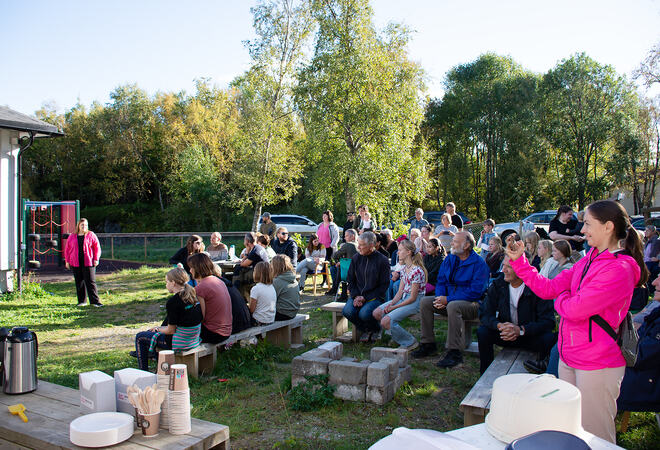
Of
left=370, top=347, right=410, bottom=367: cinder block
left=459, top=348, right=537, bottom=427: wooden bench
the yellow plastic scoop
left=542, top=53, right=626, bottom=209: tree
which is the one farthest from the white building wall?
left=542, top=53, right=626, bottom=209: tree

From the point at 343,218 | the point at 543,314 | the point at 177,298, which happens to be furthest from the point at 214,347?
the point at 343,218

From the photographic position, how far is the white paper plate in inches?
90.6

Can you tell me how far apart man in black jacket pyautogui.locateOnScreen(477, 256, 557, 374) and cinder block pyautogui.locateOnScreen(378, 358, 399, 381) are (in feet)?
3.11

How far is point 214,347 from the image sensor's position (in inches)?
203

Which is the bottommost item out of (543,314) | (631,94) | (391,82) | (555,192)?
(543,314)

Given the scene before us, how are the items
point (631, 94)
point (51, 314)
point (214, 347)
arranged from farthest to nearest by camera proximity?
point (631, 94)
point (51, 314)
point (214, 347)

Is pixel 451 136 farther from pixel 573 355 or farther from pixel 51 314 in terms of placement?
pixel 573 355

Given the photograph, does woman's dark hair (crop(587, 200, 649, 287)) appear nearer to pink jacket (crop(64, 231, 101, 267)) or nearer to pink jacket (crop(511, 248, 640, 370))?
pink jacket (crop(511, 248, 640, 370))

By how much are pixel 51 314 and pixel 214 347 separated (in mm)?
4821

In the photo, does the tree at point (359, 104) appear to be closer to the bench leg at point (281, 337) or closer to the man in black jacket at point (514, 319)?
the bench leg at point (281, 337)

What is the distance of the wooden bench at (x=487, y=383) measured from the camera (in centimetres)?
324

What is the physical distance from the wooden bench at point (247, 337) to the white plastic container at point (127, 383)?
2169 mm

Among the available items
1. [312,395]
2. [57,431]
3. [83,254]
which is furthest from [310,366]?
[83,254]

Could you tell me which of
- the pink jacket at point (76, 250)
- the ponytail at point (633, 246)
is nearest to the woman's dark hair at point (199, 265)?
the ponytail at point (633, 246)
